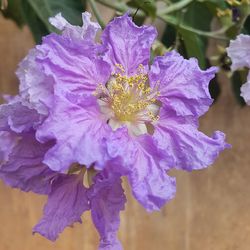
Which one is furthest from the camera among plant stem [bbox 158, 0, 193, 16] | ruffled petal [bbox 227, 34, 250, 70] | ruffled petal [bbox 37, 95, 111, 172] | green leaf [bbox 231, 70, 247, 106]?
green leaf [bbox 231, 70, 247, 106]

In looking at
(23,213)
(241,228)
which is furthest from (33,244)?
(241,228)

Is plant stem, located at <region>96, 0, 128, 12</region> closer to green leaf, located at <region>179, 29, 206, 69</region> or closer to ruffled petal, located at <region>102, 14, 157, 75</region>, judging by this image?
green leaf, located at <region>179, 29, 206, 69</region>

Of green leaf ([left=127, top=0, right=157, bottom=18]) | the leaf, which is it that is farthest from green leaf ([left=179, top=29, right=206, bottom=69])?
the leaf

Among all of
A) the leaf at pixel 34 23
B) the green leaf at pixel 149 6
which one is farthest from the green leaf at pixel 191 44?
the leaf at pixel 34 23

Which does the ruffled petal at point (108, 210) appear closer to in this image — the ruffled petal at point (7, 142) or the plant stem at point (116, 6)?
the ruffled petal at point (7, 142)

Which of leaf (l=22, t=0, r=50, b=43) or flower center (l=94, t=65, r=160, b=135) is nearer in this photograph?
flower center (l=94, t=65, r=160, b=135)

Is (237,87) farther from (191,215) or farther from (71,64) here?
(71,64)
